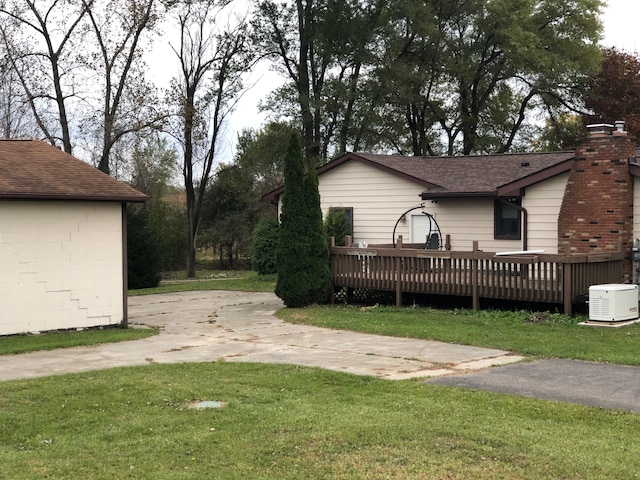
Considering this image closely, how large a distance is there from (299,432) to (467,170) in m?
17.0

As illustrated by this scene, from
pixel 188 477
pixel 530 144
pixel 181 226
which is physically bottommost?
pixel 188 477

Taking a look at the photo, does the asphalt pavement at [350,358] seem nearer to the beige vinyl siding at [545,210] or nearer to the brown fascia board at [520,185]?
the brown fascia board at [520,185]

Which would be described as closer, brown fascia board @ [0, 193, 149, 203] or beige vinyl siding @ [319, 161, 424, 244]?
brown fascia board @ [0, 193, 149, 203]

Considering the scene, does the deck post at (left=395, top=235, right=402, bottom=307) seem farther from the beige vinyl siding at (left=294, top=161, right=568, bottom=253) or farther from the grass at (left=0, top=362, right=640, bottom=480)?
the grass at (left=0, top=362, right=640, bottom=480)

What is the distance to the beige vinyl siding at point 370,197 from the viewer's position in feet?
71.8

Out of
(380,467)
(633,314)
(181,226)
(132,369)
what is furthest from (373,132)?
(380,467)

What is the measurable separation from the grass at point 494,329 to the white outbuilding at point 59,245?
3.74 meters

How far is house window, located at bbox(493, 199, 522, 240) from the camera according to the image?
62.5 feet

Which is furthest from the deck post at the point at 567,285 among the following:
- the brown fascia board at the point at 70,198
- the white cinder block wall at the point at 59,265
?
the white cinder block wall at the point at 59,265

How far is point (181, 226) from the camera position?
132 feet

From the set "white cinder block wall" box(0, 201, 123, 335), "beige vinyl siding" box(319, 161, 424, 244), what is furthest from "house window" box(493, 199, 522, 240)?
"white cinder block wall" box(0, 201, 123, 335)

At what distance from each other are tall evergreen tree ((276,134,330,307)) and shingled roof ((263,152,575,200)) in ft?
14.8

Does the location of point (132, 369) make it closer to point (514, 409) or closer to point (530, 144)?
point (514, 409)

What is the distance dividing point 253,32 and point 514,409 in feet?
103
